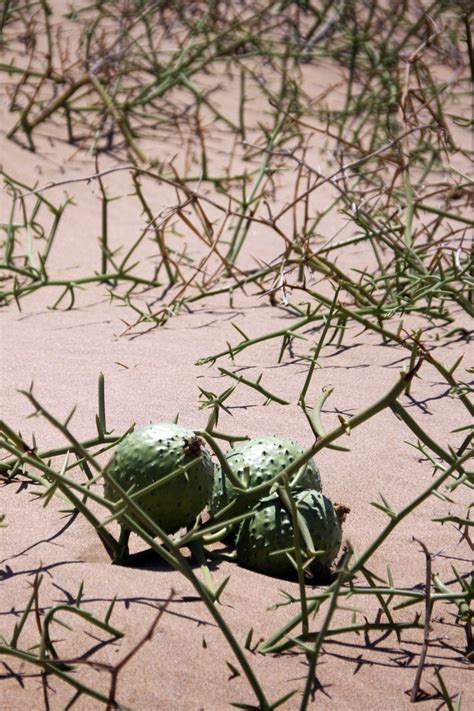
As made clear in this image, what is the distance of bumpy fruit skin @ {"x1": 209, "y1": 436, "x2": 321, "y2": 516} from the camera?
6.43ft

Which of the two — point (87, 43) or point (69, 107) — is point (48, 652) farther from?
point (87, 43)

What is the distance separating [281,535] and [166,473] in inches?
9.1

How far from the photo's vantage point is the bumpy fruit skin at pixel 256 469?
1.96m

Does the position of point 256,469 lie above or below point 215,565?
above

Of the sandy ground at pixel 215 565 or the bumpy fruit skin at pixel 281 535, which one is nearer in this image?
the sandy ground at pixel 215 565

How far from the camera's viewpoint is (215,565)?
190 centimetres

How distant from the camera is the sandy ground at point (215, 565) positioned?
154cm

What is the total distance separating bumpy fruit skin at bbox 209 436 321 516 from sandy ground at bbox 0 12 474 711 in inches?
5.1

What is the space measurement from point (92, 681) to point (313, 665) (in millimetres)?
334

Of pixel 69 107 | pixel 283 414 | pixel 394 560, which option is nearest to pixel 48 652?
pixel 394 560

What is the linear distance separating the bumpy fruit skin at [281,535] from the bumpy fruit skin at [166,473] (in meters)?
0.10

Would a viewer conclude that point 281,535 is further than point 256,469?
No

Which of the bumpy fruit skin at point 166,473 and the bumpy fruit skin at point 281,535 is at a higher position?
the bumpy fruit skin at point 166,473

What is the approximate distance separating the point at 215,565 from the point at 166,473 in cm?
19
